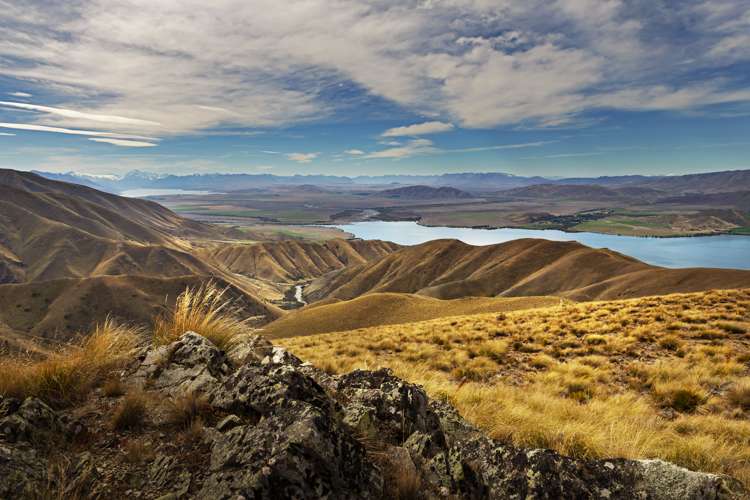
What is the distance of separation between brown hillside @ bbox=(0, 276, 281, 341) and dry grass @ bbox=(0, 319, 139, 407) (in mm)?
83660

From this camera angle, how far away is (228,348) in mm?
7297

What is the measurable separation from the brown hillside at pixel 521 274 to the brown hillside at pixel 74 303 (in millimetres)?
58764

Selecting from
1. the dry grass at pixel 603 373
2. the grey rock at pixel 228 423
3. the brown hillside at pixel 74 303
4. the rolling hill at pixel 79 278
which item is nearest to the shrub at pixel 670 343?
the dry grass at pixel 603 373

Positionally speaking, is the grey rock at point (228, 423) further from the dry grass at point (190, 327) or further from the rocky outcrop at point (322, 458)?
the dry grass at point (190, 327)

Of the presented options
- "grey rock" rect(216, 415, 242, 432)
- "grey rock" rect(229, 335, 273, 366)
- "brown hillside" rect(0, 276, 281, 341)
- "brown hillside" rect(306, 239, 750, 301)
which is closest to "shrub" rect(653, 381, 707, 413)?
"grey rock" rect(229, 335, 273, 366)

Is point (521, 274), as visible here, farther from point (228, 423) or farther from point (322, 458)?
point (322, 458)

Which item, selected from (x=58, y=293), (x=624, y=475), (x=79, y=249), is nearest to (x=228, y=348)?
(x=624, y=475)

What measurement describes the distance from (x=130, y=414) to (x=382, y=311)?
47.2 meters

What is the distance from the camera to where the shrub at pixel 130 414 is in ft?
13.6

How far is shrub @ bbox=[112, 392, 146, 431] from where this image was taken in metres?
4.16

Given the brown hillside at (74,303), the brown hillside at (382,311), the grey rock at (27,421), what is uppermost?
the grey rock at (27,421)

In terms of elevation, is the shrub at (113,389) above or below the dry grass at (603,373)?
above

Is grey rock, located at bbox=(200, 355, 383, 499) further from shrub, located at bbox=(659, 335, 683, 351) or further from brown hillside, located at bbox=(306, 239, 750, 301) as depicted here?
brown hillside, located at bbox=(306, 239, 750, 301)

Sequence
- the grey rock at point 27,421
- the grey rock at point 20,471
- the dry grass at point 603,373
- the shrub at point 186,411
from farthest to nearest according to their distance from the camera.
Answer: the dry grass at point 603,373, the shrub at point 186,411, the grey rock at point 27,421, the grey rock at point 20,471
